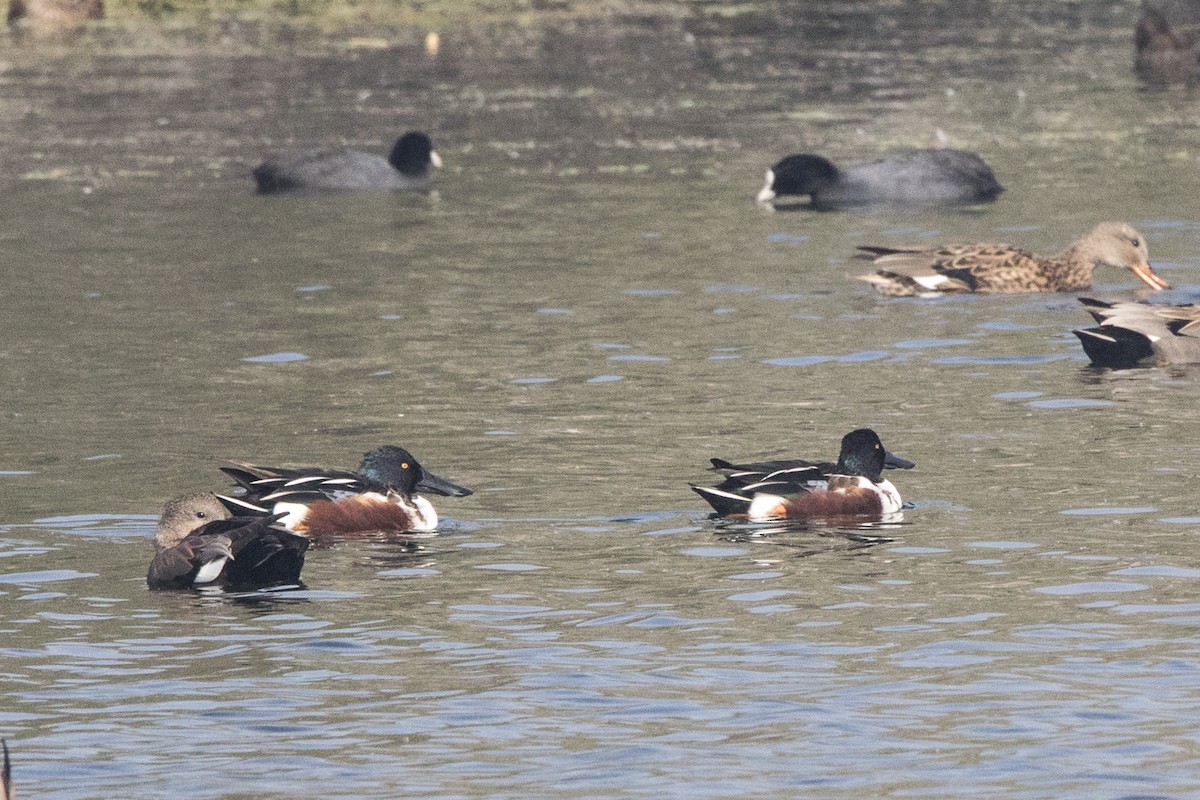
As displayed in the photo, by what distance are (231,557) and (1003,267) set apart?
10.3 m

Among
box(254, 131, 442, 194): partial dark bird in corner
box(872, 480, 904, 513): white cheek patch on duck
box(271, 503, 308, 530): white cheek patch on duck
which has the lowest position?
box(254, 131, 442, 194): partial dark bird in corner

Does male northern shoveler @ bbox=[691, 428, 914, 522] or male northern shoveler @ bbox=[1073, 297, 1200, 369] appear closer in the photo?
male northern shoveler @ bbox=[691, 428, 914, 522]

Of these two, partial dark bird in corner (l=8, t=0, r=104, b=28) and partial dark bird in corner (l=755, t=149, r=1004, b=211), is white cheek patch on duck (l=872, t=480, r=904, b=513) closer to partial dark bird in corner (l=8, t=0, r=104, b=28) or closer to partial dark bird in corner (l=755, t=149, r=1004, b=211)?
partial dark bird in corner (l=755, t=149, r=1004, b=211)

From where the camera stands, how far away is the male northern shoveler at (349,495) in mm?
12781

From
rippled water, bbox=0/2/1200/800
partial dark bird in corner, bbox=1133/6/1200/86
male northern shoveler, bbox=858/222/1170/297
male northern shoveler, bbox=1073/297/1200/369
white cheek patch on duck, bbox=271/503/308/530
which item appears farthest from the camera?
partial dark bird in corner, bbox=1133/6/1200/86

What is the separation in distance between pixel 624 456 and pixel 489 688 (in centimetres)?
481

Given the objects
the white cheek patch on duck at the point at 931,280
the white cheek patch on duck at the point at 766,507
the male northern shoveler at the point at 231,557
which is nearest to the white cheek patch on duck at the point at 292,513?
the male northern shoveler at the point at 231,557

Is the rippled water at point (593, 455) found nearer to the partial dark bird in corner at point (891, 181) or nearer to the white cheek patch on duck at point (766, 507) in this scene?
the white cheek patch on duck at point (766, 507)

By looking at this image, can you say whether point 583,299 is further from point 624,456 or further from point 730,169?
point 730,169

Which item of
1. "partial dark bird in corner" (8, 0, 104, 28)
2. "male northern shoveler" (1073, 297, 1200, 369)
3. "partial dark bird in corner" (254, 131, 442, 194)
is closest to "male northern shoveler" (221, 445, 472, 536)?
"male northern shoveler" (1073, 297, 1200, 369)

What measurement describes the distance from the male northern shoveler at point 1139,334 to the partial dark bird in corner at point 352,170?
11500 mm

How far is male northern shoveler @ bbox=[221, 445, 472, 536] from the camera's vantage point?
12.8 m

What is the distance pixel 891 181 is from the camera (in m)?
26.0

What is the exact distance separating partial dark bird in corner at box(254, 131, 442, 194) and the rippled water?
12.8 inches
